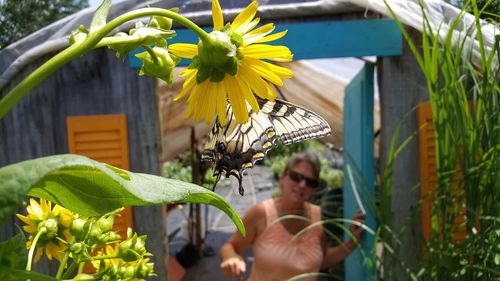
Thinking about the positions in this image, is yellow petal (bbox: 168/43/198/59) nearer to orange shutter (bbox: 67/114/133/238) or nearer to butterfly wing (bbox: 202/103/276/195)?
butterfly wing (bbox: 202/103/276/195)

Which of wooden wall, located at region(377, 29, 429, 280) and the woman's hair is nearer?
wooden wall, located at region(377, 29, 429, 280)

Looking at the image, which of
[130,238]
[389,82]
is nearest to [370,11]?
[389,82]

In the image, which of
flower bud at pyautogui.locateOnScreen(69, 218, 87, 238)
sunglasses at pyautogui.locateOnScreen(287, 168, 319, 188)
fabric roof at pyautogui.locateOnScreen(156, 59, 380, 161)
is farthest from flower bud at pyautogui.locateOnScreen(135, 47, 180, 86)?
fabric roof at pyautogui.locateOnScreen(156, 59, 380, 161)

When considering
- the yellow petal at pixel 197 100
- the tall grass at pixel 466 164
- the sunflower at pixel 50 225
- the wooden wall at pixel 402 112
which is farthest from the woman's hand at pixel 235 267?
the yellow petal at pixel 197 100

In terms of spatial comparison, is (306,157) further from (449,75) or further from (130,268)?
(130,268)

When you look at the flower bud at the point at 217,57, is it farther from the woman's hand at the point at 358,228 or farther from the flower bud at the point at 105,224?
the woman's hand at the point at 358,228

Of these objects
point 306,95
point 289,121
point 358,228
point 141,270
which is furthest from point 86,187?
point 306,95
